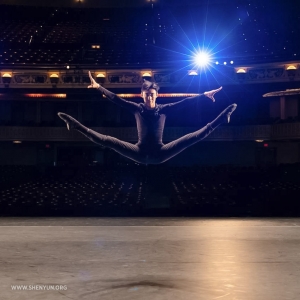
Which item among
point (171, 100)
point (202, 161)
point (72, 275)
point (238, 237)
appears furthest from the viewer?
point (202, 161)

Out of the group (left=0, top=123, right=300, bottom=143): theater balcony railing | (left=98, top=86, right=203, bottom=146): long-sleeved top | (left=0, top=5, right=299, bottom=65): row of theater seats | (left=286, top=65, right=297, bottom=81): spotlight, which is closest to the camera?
(left=98, top=86, right=203, bottom=146): long-sleeved top

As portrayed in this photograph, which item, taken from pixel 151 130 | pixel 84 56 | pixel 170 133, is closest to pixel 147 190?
pixel 170 133

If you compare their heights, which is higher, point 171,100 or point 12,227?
point 171,100

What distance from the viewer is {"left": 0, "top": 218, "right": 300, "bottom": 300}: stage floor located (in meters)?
4.96

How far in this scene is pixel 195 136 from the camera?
1098 cm

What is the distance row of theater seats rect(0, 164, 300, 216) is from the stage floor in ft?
12.3

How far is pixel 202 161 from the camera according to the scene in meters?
25.3

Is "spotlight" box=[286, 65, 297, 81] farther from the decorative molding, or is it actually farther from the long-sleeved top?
the long-sleeved top

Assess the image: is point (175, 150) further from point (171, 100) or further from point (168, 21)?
point (168, 21)

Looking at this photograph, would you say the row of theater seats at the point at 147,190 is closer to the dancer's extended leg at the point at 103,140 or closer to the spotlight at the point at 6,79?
the dancer's extended leg at the point at 103,140

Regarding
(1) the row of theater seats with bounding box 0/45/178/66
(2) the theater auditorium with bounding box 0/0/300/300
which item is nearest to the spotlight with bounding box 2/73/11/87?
(2) the theater auditorium with bounding box 0/0/300/300

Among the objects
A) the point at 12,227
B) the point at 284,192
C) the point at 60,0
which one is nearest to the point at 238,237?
the point at 12,227

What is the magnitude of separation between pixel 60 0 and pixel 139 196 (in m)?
20.7

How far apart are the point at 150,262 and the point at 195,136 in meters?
4.97
